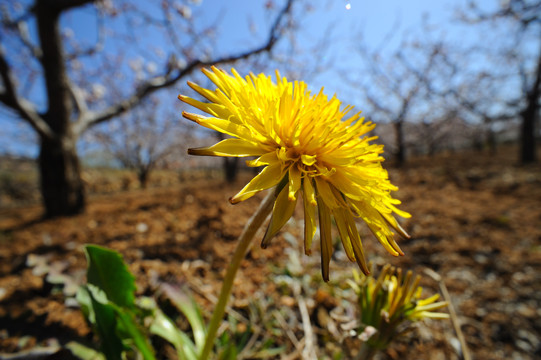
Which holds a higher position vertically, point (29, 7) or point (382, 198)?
point (29, 7)

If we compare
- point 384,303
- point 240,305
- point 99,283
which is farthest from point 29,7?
point 384,303

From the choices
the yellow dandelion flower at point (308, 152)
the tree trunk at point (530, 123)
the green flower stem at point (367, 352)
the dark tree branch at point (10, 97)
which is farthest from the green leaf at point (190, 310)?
the tree trunk at point (530, 123)

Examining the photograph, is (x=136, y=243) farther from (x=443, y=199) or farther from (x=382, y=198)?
(x=443, y=199)

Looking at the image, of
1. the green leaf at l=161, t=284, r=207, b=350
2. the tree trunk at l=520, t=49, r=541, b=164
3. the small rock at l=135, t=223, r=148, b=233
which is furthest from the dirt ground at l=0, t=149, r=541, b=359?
the tree trunk at l=520, t=49, r=541, b=164

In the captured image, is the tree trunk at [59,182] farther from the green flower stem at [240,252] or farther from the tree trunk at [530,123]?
the tree trunk at [530,123]


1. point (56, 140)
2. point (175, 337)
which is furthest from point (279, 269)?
point (56, 140)
